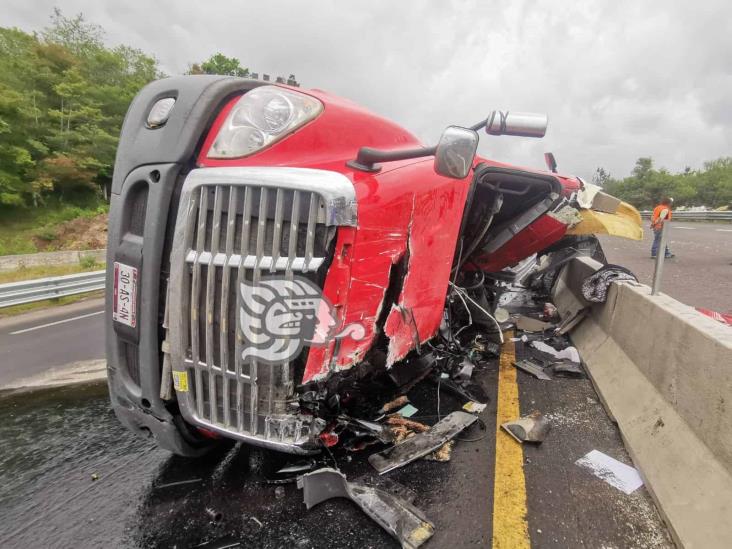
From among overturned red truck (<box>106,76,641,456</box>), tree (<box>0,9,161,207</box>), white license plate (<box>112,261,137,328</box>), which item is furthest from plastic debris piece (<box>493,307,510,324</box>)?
tree (<box>0,9,161,207</box>)

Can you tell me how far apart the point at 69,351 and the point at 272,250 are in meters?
4.69

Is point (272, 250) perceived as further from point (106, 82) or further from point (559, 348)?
point (106, 82)

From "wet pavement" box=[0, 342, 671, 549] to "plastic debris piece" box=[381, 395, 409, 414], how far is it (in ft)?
0.55

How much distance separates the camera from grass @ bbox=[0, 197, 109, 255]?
22188 millimetres

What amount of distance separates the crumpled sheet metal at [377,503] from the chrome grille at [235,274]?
0.39m

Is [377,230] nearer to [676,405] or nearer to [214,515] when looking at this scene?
[214,515]

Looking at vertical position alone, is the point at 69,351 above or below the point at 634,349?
below

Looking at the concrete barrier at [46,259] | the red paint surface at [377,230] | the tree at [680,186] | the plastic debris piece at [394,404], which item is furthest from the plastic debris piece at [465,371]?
the tree at [680,186]

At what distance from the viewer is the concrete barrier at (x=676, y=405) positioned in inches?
60.2

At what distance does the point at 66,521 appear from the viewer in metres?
1.72

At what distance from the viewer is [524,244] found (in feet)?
12.8

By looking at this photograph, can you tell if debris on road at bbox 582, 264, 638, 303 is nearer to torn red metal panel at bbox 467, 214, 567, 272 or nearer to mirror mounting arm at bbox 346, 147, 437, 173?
torn red metal panel at bbox 467, 214, 567, 272

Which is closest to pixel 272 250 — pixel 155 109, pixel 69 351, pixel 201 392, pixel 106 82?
pixel 201 392

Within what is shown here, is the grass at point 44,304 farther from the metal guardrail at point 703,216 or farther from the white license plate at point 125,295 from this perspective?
the metal guardrail at point 703,216
